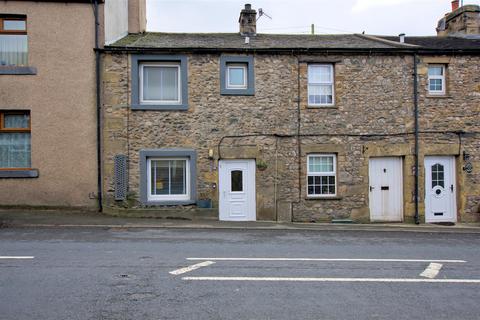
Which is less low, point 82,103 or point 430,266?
point 82,103

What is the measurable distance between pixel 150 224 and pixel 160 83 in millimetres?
4970

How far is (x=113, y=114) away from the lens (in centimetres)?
1455

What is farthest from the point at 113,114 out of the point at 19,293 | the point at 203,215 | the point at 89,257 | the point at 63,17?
the point at 19,293

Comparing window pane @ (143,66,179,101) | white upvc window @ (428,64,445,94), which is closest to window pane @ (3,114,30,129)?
window pane @ (143,66,179,101)

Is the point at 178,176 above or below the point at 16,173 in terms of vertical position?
below

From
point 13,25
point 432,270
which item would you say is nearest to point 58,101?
point 13,25

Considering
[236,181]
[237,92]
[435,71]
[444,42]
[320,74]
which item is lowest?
[236,181]

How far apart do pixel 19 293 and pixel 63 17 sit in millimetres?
11113

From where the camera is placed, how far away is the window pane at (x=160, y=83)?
15.0 m

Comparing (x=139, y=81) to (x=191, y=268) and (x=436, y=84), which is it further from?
(x=436, y=84)

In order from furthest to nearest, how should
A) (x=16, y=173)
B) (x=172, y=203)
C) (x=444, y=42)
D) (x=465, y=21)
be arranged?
1. (x=465, y=21)
2. (x=444, y=42)
3. (x=172, y=203)
4. (x=16, y=173)

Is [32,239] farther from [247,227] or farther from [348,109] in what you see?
[348,109]

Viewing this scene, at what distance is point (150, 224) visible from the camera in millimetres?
13109

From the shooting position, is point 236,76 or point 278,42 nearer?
point 236,76
